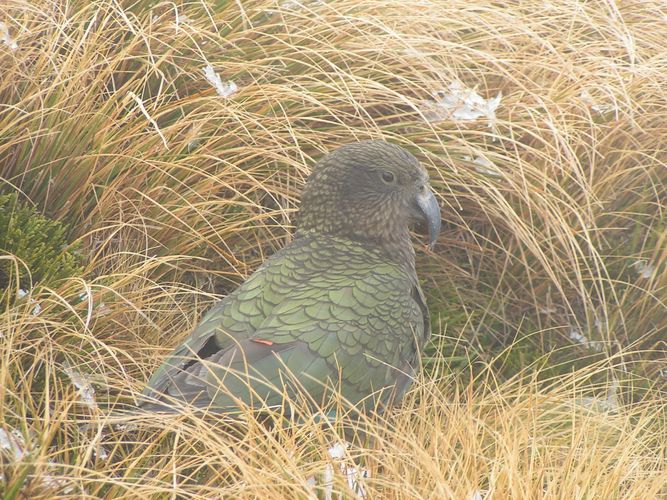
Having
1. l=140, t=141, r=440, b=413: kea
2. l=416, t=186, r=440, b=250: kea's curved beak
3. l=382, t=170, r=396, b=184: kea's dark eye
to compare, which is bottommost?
l=140, t=141, r=440, b=413: kea

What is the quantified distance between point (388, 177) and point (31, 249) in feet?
3.91

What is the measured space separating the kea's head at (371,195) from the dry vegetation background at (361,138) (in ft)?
1.28

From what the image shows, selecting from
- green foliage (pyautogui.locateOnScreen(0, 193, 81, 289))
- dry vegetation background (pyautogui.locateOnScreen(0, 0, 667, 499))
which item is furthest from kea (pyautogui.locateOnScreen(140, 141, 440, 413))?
green foliage (pyautogui.locateOnScreen(0, 193, 81, 289))

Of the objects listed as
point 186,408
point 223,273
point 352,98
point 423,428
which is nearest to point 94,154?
point 223,273

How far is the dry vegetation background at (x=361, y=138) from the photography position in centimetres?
324

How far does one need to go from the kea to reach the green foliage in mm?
550

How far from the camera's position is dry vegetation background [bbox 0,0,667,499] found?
3.24m

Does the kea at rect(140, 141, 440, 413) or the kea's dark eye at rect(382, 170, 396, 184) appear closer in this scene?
the kea at rect(140, 141, 440, 413)

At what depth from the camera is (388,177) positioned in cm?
326

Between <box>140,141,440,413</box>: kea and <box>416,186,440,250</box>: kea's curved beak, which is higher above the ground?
<box>416,186,440,250</box>: kea's curved beak

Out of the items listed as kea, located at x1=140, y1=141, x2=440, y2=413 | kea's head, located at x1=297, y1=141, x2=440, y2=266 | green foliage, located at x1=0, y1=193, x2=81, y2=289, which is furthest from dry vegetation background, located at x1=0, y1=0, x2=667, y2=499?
kea's head, located at x1=297, y1=141, x2=440, y2=266

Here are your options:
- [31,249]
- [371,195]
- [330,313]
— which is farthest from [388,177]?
[31,249]

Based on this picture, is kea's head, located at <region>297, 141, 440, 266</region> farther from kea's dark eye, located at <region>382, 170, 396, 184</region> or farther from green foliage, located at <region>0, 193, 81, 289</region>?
green foliage, located at <region>0, 193, 81, 289</region>

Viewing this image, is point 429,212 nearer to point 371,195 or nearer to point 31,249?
point 371,195
